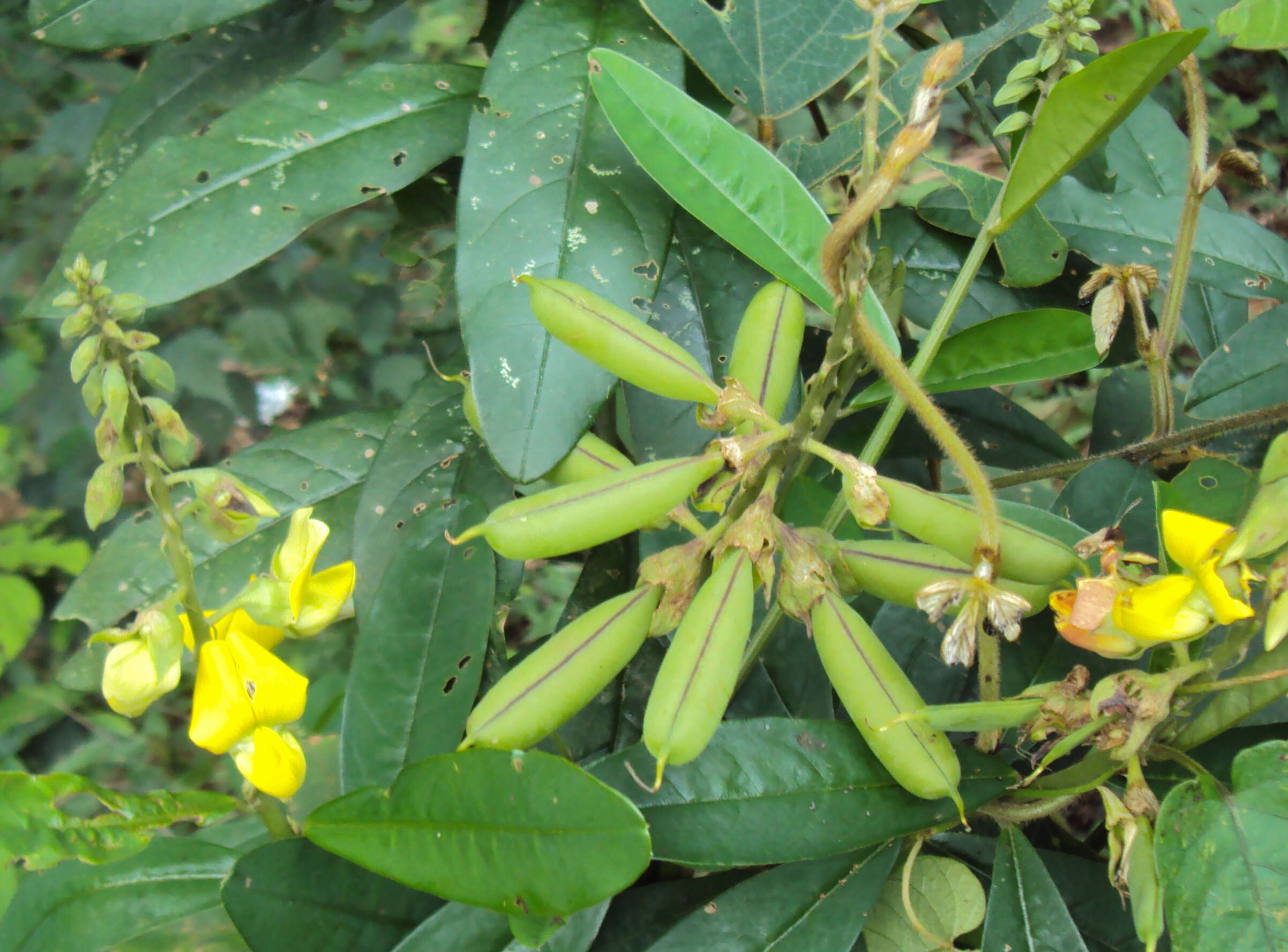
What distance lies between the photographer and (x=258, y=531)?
3.37 ft

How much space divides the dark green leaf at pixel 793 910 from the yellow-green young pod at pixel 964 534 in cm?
27

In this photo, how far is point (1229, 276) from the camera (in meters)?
0.91

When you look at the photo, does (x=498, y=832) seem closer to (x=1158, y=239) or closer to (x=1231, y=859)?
(x=1231, y=859)

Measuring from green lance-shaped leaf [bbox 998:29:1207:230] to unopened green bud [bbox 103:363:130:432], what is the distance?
0.60 m

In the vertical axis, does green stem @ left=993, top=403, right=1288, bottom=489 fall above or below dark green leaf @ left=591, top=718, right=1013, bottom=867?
above

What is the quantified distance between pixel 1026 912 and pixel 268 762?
0.56 meters

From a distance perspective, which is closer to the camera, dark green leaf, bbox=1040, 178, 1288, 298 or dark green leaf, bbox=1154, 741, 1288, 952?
dark green leaf, bbox=1154, 741, 1288, 952

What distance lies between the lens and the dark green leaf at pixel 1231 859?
1.91ft

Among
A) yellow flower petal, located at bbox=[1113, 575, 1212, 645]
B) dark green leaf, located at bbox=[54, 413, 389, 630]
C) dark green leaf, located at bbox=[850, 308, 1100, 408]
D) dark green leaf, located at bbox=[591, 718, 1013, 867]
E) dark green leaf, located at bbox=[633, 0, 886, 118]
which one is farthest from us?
dark green leaf, located at bbox=[54, 413, 389, 630]

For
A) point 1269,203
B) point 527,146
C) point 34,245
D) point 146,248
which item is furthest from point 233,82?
point 1269,203

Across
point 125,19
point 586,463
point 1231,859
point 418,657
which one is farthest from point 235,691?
point 125,19

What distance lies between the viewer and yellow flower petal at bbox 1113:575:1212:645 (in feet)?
1.80

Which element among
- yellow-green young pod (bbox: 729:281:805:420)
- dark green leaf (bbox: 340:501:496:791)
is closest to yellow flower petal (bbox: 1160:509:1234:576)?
yellow-green young pod (bbox: 729:281:805:420)

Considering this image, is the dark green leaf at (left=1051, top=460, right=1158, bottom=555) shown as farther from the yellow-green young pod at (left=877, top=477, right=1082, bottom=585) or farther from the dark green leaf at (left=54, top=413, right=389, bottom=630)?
the dark green leaf at (left=54, top=413, right=389, bottom=630)
